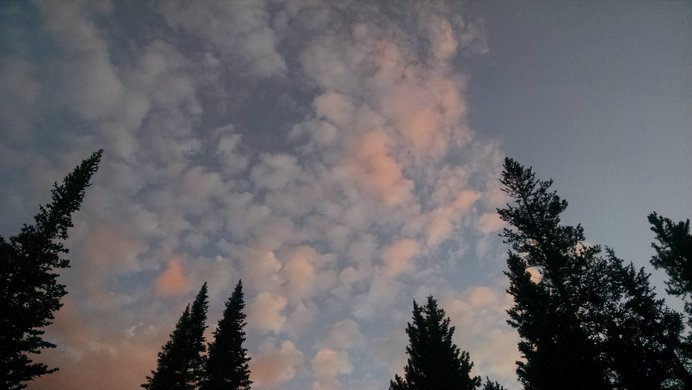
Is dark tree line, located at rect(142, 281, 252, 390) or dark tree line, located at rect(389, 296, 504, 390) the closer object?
dark tree line, located at rect(389, 296, 504, 390)

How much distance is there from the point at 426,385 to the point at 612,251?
67.8ft

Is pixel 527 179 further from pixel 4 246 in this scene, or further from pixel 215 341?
pixel 4 246

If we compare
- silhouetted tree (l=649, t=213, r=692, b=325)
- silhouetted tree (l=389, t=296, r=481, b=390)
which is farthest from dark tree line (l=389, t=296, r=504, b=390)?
silhouetted tree (l=649, t=213, r=692, b=325)

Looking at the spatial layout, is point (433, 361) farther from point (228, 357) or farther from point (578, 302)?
point (228, 357)

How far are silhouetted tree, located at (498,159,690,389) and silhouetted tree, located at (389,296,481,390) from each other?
3.74 metres

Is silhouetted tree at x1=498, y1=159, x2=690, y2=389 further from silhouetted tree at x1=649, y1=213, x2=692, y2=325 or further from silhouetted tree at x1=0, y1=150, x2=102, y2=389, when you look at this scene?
silhouetted tree at x1=0, y1=150, x2=102, y2=389

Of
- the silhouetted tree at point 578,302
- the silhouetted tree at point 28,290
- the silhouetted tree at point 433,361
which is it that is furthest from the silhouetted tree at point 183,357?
the silhouetted tree at point 578,302

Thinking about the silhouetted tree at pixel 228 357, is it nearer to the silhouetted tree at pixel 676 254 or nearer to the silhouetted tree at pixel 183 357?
the silhouetted tree at pixel 183 357

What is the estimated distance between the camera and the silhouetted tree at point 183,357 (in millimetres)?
31719

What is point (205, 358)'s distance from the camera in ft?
104

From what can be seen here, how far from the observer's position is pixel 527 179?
26.3 meters

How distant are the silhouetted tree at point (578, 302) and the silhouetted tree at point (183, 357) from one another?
28.3 metres

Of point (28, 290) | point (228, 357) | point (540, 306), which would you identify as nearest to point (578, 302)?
point (540, 306)

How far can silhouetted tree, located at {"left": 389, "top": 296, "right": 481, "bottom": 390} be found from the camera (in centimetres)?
1870
